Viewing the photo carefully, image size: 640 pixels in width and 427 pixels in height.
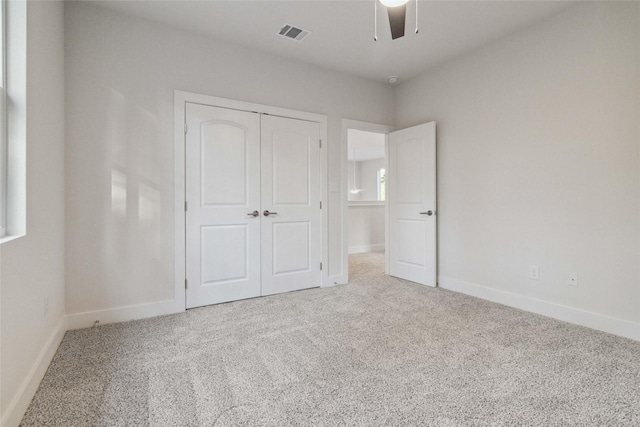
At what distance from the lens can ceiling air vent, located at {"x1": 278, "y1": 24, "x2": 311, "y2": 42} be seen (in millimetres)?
2906

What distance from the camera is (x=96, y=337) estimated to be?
2322mm

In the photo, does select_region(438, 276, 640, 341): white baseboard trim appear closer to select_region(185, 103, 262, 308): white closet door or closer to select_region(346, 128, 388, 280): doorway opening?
select_region(346, 128, 388, 280): doorway opening

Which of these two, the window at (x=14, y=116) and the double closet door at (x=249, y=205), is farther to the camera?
the double closet door at (x=249, y=205)

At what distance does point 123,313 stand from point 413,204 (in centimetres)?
332

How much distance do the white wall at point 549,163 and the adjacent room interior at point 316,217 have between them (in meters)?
0.02

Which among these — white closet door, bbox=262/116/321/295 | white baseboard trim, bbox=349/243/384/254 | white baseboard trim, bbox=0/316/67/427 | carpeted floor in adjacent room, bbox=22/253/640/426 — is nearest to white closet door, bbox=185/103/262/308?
white closet door, bbox=262/116/321/295

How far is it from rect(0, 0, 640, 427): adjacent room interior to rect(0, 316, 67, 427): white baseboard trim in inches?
0.7

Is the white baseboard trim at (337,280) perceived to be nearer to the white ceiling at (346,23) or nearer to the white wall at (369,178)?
the white ceiling at (346,23)

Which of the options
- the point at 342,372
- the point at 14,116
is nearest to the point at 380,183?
the point at 342,372

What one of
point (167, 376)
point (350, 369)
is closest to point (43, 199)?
point (167, 376)

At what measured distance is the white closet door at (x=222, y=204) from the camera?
2977 mm

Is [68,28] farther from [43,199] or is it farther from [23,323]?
[23,323]

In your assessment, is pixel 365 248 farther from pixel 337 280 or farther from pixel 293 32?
pixel 293 32

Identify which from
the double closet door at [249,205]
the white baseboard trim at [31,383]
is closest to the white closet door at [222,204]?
the double closet door at [249,205]
